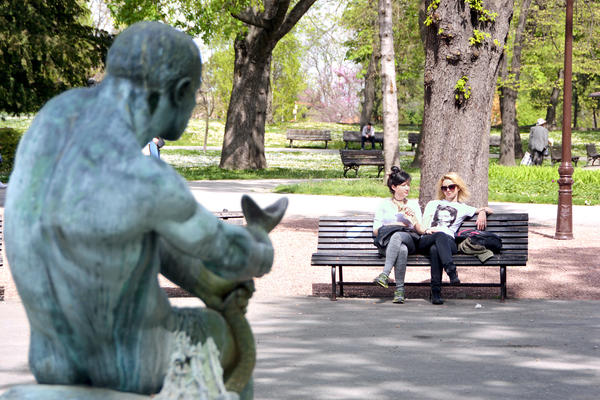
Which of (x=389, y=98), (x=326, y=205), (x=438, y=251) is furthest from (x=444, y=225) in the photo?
(x=389, y=98)

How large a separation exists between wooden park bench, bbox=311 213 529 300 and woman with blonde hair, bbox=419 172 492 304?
0.11 metres

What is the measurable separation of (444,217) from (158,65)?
7070mm

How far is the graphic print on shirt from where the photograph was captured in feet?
29.8

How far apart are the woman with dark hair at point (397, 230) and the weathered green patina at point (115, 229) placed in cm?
637

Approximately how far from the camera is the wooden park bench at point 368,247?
8.85 m

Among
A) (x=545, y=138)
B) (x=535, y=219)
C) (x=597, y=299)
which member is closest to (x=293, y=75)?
(x=545, y=138)

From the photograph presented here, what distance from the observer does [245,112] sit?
2912 cm

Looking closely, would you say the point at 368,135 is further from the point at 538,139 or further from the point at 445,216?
A: the point at 445,216

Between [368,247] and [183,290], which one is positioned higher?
[368,247]

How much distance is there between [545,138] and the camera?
29.1 m

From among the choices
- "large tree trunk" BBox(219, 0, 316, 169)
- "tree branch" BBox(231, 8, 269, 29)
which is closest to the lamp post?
"tree branch" BBox(231, 8, 269, 29)

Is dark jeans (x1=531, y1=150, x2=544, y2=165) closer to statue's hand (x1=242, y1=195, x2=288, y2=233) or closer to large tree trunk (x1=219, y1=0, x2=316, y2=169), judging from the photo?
large tree trunk (x1=219, y1=0, x2=316, y2=169)

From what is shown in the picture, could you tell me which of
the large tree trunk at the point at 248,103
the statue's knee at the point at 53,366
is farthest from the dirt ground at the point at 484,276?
the large tree trunk at the point at 248,103

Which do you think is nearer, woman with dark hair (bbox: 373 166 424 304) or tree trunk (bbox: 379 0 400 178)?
woman with dark hair (bbox: 373 166 424 304)
